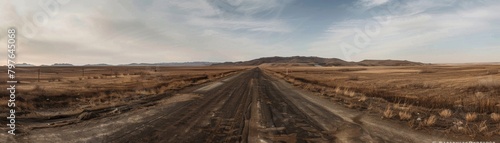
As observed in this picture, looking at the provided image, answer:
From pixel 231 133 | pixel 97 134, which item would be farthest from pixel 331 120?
pixel 97 134

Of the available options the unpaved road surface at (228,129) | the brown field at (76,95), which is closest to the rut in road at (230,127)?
the unpaved road surface at (228,129)

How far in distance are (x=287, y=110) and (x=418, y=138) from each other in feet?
18.6

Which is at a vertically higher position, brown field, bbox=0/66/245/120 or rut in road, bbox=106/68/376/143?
rut in road, bbox=106/68/376/143

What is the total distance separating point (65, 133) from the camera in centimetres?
818

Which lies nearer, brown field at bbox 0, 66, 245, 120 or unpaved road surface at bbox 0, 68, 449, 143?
unpaved road surface at bbox 0, 68, 449, 143

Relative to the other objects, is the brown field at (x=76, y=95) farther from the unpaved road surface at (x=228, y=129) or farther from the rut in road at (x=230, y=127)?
the rut in road at (x=230, y=127)

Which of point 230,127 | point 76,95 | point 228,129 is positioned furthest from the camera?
point 76,95

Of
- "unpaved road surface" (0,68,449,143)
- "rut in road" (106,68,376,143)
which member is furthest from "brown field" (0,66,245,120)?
"rut in road" (106,68,376,143)

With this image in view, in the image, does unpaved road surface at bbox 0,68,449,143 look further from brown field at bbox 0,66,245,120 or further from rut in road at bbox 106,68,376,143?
brown field at bbox 0,66,245,120

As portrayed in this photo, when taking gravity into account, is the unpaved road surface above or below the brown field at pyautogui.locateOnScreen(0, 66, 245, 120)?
above

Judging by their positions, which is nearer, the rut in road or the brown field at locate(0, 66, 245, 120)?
the rut in road

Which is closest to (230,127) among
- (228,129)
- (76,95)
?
(228,129)

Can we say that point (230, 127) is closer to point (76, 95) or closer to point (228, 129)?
point (228, 129)

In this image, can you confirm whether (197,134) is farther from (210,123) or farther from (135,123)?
(135,123)
